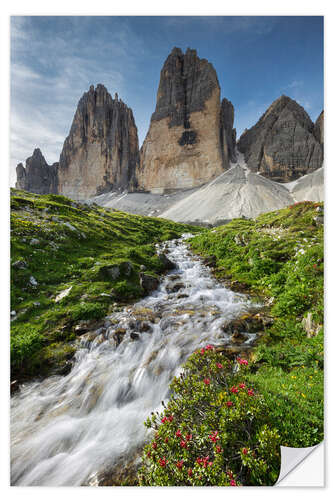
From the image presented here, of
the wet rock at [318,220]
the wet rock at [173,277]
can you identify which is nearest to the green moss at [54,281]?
the wet rock at [173,277]

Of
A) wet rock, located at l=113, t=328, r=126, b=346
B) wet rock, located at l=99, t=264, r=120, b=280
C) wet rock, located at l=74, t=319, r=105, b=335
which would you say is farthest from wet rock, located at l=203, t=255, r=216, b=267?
wet rock, located at l=74, t=319, r=105, b=335

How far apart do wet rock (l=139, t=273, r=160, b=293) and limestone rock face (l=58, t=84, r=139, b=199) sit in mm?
101256

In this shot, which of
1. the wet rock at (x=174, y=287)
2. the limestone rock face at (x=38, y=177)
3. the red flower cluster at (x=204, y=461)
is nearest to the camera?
the red flower cluster at (x=204, y=461)

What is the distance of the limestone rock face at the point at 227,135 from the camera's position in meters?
88.1

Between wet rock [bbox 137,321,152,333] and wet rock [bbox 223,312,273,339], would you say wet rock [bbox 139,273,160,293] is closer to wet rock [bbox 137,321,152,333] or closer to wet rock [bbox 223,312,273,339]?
wet rock [bbox 137,321,152,333]

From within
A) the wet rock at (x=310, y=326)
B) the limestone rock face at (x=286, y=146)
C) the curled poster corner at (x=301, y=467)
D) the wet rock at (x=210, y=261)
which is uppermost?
the limestone rock face at (x=286, y=146)

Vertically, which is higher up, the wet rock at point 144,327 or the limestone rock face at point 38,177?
the limestone rock face at point 38,177

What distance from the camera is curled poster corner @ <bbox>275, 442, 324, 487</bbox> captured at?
2.69 metres

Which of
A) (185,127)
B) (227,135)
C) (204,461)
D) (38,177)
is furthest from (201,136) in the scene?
(38,177)

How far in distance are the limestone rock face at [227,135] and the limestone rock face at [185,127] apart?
3.74 m

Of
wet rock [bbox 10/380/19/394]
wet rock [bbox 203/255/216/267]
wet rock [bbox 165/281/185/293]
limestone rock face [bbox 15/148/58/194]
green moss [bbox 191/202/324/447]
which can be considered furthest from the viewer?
limestone rock face [bbox 15/148/58/194]

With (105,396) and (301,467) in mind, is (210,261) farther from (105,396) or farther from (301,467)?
(301,467)

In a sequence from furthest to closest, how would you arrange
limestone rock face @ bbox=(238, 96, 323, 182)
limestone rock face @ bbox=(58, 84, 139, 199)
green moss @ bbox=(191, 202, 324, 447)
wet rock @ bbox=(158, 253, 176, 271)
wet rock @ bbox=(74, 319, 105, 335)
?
1. limestone rock face @ bbox=(58, 84, 139, 199)
2. limestone rock face @ bbox=(238, 96, 323, 182)
3. wet rock @ bbox=(158, 253, 176, 271)
4. wet rock @ bbox=(74, 319, 105, 335)
5. green moss @ bbox=(191, 202, 324, 447)

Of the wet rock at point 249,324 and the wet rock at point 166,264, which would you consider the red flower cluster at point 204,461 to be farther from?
the wet rock at point 166,264
